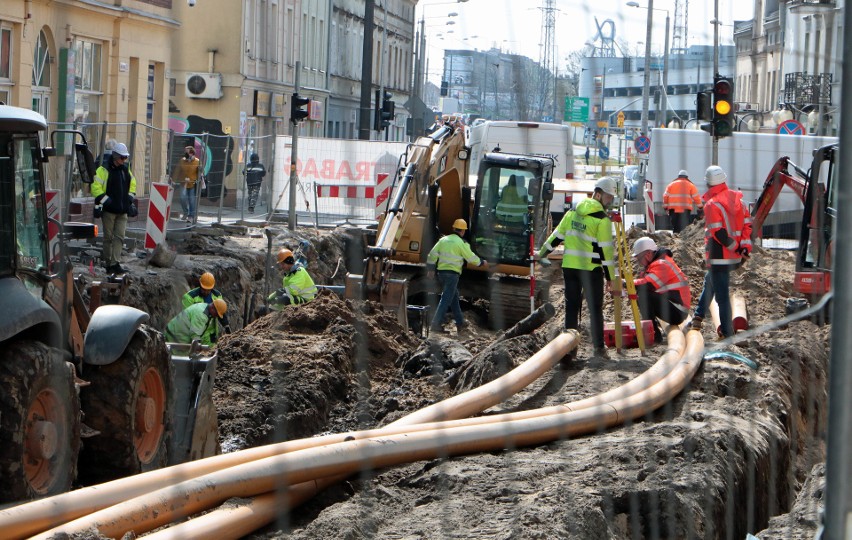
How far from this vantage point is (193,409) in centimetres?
797

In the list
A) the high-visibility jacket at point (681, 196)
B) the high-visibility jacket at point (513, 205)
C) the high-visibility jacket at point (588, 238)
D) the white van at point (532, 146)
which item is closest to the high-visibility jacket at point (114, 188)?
the high-visibility jacket at point (513, 205)

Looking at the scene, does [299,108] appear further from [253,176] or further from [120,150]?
[120,150]

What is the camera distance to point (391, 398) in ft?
35.0

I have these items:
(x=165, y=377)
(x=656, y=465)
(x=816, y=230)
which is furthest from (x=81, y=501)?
(x=816, y=230)

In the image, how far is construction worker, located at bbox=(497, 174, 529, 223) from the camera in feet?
56.5

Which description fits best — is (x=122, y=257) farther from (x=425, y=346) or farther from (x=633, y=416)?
(x=633, y=416)

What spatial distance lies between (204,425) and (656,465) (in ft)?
10.5

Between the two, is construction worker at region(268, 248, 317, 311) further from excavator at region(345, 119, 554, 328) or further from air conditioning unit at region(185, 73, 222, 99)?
air conditioning unit at region(185, 73, 222, 99)

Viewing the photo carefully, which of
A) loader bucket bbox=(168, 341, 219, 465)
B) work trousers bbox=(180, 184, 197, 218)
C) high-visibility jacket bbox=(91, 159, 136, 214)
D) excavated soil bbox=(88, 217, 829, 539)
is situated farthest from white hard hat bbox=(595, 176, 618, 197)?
work trousers bbox=(180, 184, 197, 218)

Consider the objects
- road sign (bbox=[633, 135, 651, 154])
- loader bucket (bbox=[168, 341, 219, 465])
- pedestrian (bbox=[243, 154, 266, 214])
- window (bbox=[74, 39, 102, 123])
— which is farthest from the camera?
pedestrian (bbox=[243, 154, 266, 214])

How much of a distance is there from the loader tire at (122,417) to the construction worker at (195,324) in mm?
4125

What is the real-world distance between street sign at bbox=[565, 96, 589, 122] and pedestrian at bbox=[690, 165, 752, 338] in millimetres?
4521

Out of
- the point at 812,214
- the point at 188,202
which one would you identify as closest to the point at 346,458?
the point at 812,214

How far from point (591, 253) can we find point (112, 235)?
689 cm
